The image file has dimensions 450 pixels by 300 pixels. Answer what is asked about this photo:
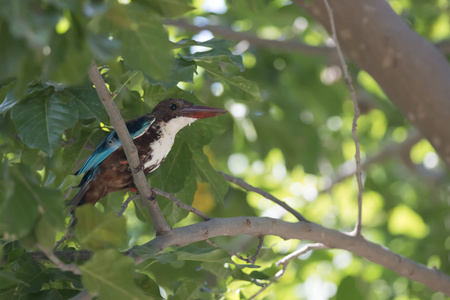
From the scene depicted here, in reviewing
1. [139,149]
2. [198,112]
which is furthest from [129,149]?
[198,112]

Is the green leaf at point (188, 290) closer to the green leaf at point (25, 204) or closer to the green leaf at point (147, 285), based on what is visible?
the green leaf at point (147, 285)

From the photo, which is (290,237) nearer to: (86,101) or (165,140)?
(165,140)

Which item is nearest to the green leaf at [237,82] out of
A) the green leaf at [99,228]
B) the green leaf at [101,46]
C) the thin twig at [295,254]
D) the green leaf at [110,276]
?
the thin twig at [295,254]

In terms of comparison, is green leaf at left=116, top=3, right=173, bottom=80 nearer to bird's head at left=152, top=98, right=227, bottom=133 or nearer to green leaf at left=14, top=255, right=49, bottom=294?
green leaf at left=14, top=255, right=49, bottom=294

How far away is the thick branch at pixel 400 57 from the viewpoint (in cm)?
314

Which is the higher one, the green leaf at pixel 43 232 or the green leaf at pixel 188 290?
the green leaf at pixel 43 232

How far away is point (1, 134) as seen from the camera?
2.17 m

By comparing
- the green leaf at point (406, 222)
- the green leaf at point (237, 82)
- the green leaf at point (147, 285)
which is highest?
the green leaf at point (237, 82)

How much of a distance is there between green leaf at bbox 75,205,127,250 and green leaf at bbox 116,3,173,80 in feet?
1.32

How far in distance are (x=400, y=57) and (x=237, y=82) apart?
1170 millimetres

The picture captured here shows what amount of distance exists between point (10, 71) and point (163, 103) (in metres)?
1.50

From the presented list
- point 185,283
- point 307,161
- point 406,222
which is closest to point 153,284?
point 185,283

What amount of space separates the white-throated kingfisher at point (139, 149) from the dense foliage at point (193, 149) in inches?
2.5

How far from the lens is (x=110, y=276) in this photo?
151cm
